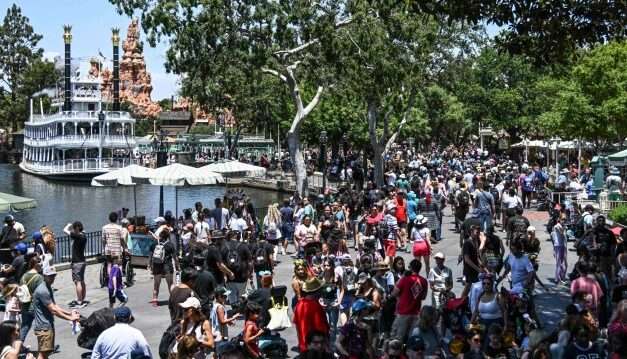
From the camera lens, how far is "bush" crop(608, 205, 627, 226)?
825 inches

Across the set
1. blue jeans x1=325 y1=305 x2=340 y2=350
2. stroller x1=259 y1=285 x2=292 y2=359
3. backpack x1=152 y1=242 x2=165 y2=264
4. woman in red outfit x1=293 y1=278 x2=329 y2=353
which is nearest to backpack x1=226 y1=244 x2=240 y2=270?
backpack x1=152 y1=242 x2=165 y2=264

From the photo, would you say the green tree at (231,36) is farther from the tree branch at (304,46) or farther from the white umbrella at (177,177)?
the white umbrella at (177,177)

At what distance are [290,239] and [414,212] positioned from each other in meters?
3.37

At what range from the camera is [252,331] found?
352 inches

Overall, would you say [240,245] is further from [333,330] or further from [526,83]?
[526,83]

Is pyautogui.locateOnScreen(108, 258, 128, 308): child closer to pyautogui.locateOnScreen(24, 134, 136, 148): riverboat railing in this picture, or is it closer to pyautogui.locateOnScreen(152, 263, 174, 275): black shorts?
pyautogui.locateOnScreen(152, 263, 174, 275): black shorts

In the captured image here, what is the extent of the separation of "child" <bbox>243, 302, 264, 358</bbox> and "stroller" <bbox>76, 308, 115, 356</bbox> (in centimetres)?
150

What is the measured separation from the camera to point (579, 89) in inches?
1526

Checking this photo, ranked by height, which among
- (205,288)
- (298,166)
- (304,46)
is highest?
(304,46)

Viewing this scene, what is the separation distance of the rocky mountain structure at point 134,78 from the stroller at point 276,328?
403ft

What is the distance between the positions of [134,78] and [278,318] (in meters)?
134

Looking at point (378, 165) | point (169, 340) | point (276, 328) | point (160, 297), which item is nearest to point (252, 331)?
point (169, 340)

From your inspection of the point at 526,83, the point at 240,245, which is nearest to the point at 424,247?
the point at 240,245

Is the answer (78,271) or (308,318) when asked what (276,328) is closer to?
(308,318)
